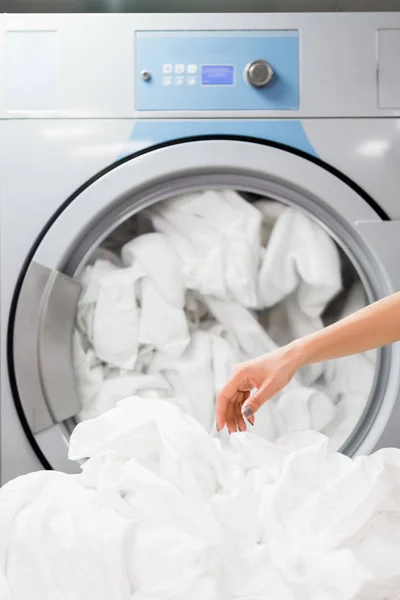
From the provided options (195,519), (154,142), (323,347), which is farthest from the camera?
(154,142)

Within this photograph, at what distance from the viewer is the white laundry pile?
0.61 meters

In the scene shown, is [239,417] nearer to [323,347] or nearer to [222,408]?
[222,408]

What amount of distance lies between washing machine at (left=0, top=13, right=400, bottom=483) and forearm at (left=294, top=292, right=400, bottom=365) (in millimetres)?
240

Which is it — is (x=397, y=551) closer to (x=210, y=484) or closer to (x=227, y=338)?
(x=210, y=484)

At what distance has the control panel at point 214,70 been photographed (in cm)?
101

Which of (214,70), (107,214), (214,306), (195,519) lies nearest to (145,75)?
(214,70)

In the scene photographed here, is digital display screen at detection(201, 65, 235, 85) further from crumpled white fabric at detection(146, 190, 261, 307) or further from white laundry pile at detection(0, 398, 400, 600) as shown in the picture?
white laundry pile at detection(0, 398, 400, 600)

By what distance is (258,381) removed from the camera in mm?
795

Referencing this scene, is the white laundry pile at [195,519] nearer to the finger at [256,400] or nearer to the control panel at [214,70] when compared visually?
the finger at [256,400]

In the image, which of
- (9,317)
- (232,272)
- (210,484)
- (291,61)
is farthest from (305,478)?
(291,61)

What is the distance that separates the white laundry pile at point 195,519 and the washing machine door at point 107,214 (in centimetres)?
23

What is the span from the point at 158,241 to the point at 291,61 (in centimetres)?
37

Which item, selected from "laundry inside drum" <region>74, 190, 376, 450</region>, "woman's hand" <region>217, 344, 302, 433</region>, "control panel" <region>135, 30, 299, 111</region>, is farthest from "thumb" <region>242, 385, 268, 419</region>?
"control panel" <region>135, 30, 299, 111</region>

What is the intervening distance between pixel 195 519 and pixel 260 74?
2.29 ft
